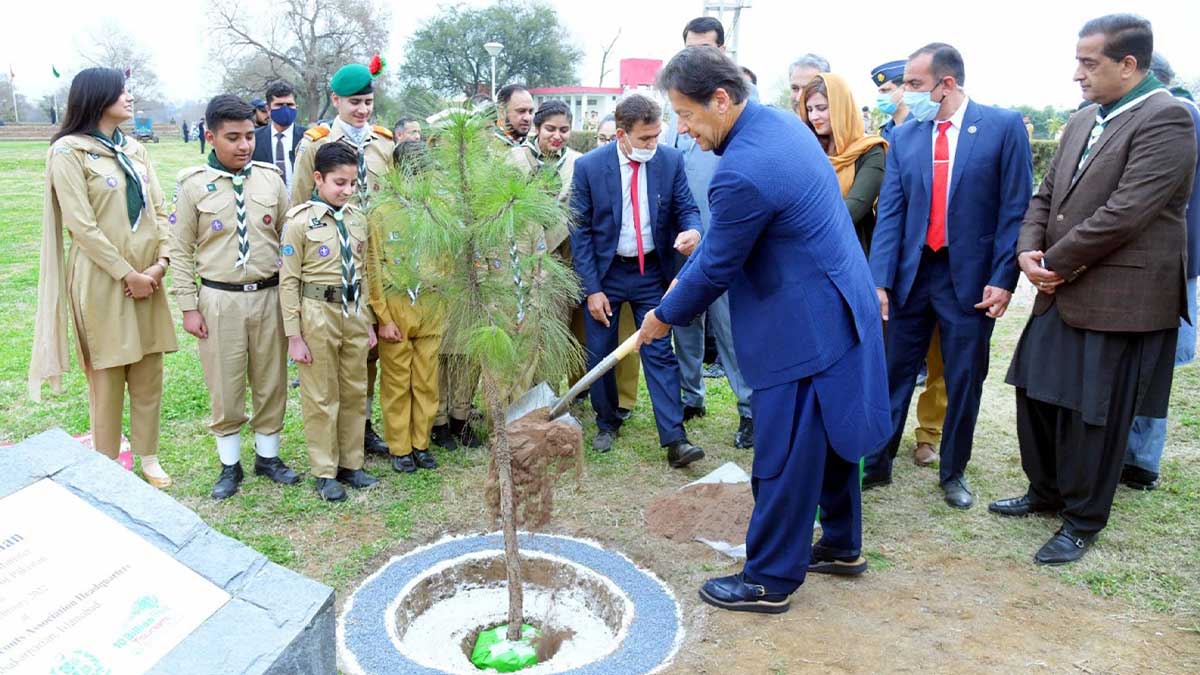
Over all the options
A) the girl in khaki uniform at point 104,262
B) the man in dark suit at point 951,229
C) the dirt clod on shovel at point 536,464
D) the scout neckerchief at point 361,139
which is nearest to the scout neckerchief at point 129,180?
the girl in khaki uniform at point 104,262

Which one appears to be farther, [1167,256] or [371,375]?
[371,375]

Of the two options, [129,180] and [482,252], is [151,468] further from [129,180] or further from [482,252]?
[482,252]

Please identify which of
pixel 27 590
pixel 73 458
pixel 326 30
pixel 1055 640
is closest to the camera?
pixel 27 590

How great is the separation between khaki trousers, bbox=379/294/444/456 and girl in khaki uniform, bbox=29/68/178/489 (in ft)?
3.51

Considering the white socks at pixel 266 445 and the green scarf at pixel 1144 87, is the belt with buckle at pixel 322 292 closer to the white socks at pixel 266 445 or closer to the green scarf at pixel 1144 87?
the white socks at pixel 266 445

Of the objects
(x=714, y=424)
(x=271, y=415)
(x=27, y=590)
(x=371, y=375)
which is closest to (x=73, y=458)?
(x=27, y=590)

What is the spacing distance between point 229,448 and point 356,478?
2.10ft

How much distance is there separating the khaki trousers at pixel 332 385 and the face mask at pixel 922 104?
2.85 metres

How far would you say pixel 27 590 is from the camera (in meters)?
1.81

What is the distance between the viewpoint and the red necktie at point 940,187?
13.6 feet

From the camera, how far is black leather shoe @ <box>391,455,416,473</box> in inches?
184

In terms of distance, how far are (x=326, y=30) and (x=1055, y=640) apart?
156 ft

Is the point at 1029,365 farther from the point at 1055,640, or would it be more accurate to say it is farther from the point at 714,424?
the point at 714,424

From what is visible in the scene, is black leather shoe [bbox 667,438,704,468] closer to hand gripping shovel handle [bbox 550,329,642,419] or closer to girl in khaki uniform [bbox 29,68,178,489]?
hand gripping shovel handle [bbox 550,329,642,419]
